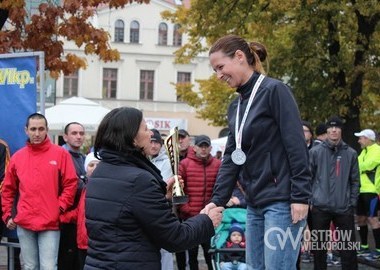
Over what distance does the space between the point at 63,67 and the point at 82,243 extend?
19.4 ft

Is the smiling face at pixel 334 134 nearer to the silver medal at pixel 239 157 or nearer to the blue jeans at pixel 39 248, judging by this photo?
the blue jeans at pixel 39 248

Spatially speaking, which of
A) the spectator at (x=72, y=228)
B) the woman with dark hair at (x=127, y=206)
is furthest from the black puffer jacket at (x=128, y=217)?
the spectator at (x=72, y=228)

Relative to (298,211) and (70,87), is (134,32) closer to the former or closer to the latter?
(70,87)

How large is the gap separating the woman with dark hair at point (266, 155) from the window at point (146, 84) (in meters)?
50.8

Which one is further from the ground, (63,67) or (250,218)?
(63,67)

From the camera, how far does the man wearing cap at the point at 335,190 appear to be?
9.83 meters

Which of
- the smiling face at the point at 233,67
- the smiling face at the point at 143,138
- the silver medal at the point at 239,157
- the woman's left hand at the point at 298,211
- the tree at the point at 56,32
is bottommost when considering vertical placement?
the woman's left hand at the point at 298,211

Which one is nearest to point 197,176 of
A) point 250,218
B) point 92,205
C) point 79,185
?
point 79,185

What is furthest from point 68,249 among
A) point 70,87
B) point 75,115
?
point 70,87

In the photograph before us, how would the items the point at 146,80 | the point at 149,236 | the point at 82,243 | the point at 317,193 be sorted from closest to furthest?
the point at 149,236, the point at 82,243, the point at 317,193, the point at 146,80

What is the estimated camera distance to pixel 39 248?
298 inches

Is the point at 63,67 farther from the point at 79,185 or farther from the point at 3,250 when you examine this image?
the point at 79,185

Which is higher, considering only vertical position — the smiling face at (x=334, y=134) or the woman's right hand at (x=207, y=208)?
the smiling face at (x=334, y=134)

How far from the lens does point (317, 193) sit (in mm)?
10047
